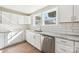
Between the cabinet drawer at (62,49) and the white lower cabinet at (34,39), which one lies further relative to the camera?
the white lower cabinet at (34,39)

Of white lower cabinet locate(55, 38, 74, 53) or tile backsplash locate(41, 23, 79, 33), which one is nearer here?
white lower cabinet locate(55, 38, 74, 53)

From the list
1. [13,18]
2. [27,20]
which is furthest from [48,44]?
[13,18]

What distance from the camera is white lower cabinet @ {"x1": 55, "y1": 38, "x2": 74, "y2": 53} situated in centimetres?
134

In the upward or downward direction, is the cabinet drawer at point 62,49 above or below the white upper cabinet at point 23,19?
below

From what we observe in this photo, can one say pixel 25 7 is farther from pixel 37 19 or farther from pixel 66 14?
pixel 66 14

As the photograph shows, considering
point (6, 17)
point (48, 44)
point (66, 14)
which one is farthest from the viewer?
point (66, 14)

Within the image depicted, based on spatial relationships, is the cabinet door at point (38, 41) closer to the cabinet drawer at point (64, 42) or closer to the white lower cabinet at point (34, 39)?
the white lower cabinet at point (34, 39)

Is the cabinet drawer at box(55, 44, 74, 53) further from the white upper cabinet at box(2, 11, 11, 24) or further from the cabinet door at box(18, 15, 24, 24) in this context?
the white upper cabinet at box(2, 11, 11, 24)

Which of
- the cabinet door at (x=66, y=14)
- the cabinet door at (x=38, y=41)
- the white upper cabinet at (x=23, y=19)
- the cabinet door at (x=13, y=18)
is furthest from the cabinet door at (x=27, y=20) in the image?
the cabinet door at (x=66, y=14)

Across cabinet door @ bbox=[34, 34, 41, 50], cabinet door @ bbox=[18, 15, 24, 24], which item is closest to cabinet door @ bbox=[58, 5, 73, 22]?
cabinet door @ bbox=[34, 34, 41, 50]

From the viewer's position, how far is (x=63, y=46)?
1400mm

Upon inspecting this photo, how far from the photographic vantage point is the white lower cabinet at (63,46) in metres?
1.34
